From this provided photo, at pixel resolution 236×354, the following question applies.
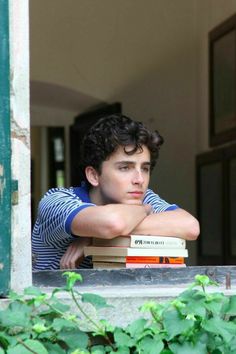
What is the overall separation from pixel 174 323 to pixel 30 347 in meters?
0.32

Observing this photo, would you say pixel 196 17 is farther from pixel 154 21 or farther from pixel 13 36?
pixel 13 36

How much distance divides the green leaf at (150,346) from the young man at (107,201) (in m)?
0.58

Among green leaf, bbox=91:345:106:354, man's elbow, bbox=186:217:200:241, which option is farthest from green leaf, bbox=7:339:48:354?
man's elbow, bbox=186:217:200:241

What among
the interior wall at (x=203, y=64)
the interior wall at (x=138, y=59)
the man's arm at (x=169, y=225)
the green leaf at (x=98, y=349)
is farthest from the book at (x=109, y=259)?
the interior wall at (x=138, y=59)

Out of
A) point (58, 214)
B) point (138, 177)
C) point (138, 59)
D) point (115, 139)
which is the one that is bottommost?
point (58, 214)

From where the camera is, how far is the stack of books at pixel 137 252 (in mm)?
2521

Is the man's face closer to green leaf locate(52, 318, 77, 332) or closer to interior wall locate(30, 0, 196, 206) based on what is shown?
green leaf locate(52, 318, 77, 332)

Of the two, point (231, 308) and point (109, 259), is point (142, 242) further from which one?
point (231, 308)

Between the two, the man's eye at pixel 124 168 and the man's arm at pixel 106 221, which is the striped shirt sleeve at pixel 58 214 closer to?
the man's arm at pixel 106 221

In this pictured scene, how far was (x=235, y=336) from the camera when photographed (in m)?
2.05

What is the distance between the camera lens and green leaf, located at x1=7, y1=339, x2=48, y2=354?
76.1 inches

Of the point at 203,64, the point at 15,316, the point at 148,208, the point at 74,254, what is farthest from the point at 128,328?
the point at 203,64

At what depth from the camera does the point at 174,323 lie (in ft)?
6.51

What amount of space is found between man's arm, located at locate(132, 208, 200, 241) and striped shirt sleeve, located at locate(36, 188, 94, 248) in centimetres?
17
